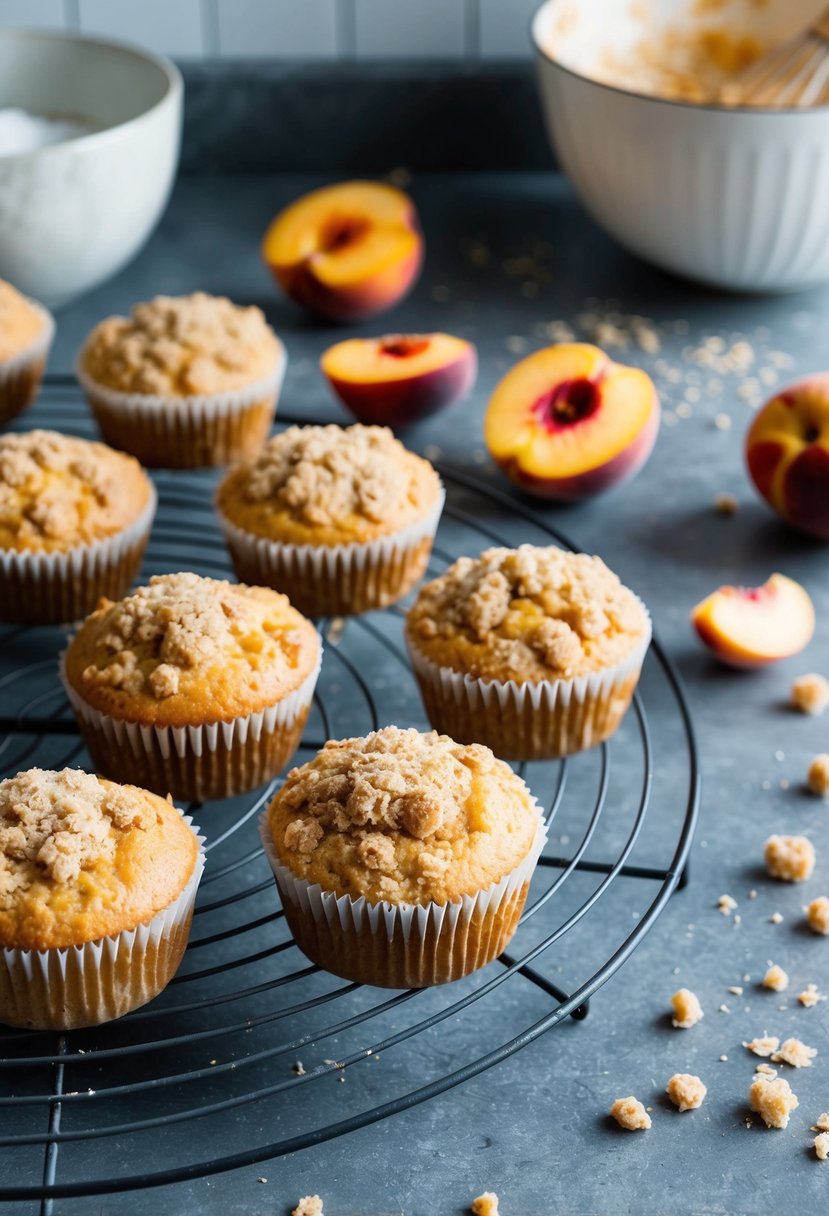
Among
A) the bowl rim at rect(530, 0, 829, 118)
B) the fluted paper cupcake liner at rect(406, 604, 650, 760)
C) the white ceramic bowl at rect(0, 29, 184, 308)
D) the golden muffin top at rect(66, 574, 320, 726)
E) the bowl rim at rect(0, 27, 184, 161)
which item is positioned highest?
the bowl rim at rect(530, 0, 829, 118)

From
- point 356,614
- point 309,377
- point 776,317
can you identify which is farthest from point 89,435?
point 776,317

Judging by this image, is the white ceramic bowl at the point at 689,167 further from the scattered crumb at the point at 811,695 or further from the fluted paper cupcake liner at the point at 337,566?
the scattered crumb at the point at 811,695

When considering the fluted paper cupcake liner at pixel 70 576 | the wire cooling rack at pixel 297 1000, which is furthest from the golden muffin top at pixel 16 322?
the wire cooling rack at pixel 297 1000

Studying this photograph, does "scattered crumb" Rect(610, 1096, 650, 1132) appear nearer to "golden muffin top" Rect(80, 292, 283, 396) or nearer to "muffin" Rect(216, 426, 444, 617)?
"muffin" Rect(216, 426, 444, 617)

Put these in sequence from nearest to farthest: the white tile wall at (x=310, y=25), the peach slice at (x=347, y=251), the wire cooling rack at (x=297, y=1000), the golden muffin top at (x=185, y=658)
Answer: the wire cooling rack at (x=297, y=1000) < the golden muffin top at (x=185, y=658) < the peach slice at (x=347, y=251) < the white tile wall at (x=310, y=25)

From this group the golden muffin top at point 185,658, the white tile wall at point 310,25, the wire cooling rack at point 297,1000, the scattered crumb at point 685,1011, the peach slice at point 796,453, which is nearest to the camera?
the wire cooling rack at point 297,1000

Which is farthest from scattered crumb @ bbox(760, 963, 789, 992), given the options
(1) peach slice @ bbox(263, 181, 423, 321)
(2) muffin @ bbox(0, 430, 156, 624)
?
(1) peach slice @ bbox(263, 181, 423, 321)

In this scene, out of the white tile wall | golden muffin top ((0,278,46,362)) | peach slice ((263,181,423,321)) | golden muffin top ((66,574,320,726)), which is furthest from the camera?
the white tile wall
